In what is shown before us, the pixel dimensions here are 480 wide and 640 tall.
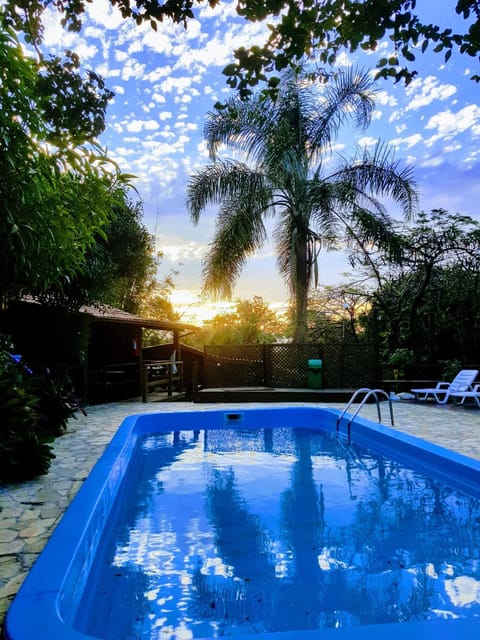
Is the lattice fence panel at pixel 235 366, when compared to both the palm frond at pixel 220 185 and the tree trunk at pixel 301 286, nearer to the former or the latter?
the tree trunk at pixel 301 286

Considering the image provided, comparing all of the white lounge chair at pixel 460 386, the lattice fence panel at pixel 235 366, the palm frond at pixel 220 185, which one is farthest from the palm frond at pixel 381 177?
the lattice fence panel at pixel 235 366

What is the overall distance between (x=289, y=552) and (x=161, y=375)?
12244mm

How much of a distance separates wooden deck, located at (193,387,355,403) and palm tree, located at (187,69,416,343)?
208cm

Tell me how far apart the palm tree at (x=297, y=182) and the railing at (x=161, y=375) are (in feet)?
8.54

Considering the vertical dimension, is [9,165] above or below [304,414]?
above

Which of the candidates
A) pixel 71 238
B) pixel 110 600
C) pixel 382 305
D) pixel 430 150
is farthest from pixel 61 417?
pixel 430 150

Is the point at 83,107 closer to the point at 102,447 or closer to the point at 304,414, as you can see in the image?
the point at 102,447

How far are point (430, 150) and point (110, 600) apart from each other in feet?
40.9

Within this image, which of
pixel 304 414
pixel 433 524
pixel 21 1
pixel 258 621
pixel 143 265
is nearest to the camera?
pixel 258 621

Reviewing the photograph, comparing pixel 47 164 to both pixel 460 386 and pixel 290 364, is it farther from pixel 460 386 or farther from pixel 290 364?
pixel 290 364

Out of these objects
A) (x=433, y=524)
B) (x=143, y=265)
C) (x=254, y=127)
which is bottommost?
(x=433, y=524)

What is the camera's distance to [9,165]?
4.58 metres

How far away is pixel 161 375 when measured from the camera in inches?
607

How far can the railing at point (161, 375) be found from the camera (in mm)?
11188
